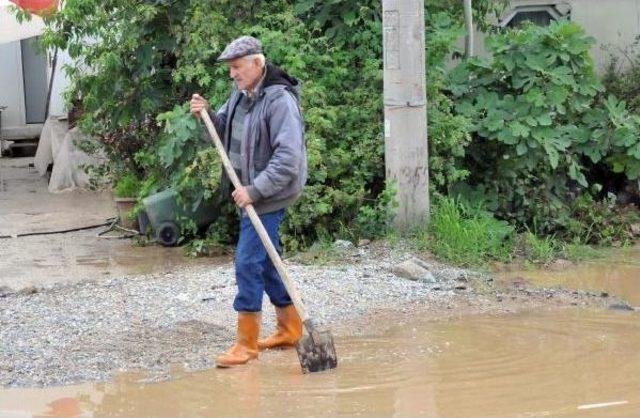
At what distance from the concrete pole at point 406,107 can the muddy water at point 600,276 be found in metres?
0.96

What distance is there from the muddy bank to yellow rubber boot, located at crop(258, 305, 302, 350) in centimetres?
26

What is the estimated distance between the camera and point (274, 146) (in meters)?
6.21

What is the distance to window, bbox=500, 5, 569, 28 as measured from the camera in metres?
12.2

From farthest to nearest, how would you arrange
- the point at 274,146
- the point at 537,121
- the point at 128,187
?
the point at 128,187
the point at 537,121
the point at 274,146

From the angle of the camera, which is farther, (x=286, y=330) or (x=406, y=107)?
(x=406, y=107)

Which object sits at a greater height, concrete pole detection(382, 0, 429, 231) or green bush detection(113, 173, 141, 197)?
concrete pole detection(382, 0, 429, 231)

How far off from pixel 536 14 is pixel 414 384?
23.7 feet

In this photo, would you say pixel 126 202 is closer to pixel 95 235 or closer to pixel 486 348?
pixel 95 235

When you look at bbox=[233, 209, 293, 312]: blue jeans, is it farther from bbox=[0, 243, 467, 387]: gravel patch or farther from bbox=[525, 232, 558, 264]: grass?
bbox=[525, 232, 558, 264]: grass

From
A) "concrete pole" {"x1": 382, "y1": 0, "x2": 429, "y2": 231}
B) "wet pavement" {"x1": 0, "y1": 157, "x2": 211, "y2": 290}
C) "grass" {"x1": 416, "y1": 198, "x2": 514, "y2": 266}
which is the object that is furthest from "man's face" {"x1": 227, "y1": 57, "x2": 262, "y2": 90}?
"wet pavement" {"x1": 0, "y1": 157, "x2": 211, "y2": 290}

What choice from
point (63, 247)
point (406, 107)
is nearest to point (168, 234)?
point (63, 247)

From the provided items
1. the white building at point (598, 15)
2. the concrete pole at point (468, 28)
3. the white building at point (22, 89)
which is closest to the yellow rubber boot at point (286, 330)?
the concrete pole at point (468, 28)

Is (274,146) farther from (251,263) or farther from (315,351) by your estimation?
(315,351)

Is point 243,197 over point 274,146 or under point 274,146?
under
